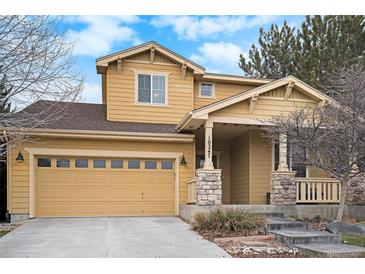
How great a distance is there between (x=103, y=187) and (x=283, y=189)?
6059 millimetres

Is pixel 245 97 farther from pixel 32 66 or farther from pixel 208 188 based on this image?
pixel 32 66

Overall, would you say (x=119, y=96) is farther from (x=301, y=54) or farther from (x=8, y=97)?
(x=301, y=54)

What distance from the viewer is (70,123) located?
13336 millimetres

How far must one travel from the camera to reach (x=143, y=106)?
14547 mm

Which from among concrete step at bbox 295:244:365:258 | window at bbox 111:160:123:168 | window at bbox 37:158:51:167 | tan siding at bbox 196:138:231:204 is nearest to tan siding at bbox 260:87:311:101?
tan siding at bbox 196:138:231:204

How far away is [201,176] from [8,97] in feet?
18.6

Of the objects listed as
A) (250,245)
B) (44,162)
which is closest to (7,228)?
(44,162)

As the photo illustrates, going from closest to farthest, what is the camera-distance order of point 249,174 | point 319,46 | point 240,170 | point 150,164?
point 150,164 → point 249,174 → point 240,170 → point 319,46

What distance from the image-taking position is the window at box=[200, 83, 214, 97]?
51.4 ft

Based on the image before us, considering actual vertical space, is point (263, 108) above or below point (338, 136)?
above

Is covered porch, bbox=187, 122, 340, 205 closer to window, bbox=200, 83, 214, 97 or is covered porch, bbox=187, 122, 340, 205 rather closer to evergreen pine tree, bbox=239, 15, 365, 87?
window, bbox=200, 83, 214, 97

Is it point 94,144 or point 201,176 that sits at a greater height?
point 94,144
